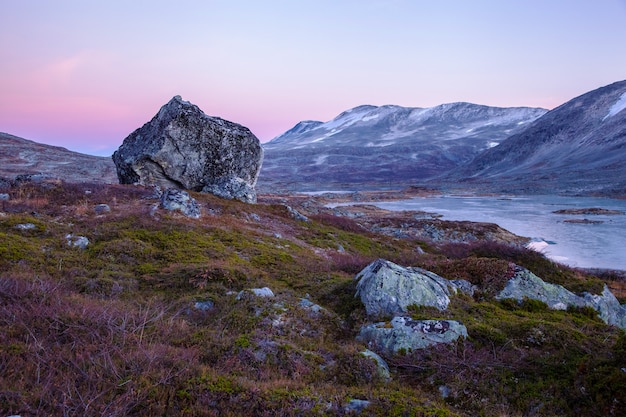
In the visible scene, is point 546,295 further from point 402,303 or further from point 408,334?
point 408,334

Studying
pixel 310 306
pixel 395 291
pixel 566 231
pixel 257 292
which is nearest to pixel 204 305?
pixel 257 292

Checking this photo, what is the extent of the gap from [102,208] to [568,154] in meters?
163

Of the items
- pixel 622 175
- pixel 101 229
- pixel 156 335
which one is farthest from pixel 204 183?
pixel 622 175

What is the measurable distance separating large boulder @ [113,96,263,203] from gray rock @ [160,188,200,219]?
819 cm

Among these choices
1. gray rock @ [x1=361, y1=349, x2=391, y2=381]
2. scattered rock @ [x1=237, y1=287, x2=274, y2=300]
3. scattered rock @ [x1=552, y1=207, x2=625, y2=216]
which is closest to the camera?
gray rock @ [x1=361, y1=349, x2=391, y2=381]

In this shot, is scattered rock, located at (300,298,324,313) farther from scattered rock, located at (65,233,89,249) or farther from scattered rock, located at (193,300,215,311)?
scattered rock, located at (65,233,89,249)

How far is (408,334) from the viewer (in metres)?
8.30

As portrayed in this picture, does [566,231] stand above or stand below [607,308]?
below

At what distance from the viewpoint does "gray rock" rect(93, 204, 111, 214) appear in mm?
18169

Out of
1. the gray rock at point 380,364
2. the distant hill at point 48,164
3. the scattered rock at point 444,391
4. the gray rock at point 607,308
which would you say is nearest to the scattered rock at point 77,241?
the gray rock at point 380,364

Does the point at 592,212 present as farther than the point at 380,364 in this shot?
Yes

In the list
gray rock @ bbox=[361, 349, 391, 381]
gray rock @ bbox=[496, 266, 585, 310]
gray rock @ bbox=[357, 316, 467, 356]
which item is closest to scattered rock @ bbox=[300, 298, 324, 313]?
gray rock @ bbox=[357, 316, 467, 356]

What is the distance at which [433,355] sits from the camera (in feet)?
25.3

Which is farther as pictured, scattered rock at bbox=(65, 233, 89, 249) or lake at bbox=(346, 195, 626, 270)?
lake at bbox=(346, 195, 626, 270)
